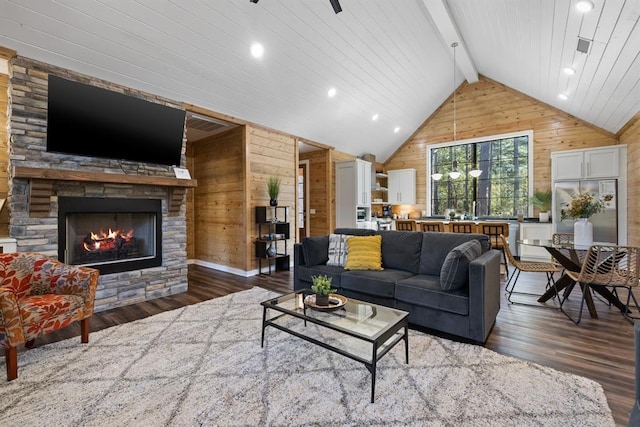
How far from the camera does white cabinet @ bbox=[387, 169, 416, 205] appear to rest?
26.5ft

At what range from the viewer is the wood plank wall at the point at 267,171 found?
5.18 meters

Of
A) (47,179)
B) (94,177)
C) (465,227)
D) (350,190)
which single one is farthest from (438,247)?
(47,179)

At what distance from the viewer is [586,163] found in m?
5.61

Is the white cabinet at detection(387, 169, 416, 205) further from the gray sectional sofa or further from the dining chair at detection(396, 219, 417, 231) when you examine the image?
the gray sectional sofa

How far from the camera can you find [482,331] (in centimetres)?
240

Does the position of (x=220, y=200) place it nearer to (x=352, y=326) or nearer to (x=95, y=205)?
(x=95, y=205)

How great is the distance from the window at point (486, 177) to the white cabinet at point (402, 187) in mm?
418

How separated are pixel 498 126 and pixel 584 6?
4.58 meters

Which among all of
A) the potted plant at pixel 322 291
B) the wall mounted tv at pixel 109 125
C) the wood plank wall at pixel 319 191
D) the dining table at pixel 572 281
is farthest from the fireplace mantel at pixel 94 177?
the dining table at pixel 572 281

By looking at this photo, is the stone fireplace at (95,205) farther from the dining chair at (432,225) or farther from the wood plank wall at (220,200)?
the dining chair at (432,225)

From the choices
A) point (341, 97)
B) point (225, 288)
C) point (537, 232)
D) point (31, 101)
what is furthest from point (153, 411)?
point (537, 232)

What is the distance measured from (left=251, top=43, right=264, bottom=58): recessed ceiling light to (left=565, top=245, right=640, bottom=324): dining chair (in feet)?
14.1

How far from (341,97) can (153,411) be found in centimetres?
521

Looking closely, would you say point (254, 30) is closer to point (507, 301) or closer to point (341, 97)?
point (341, 97)
